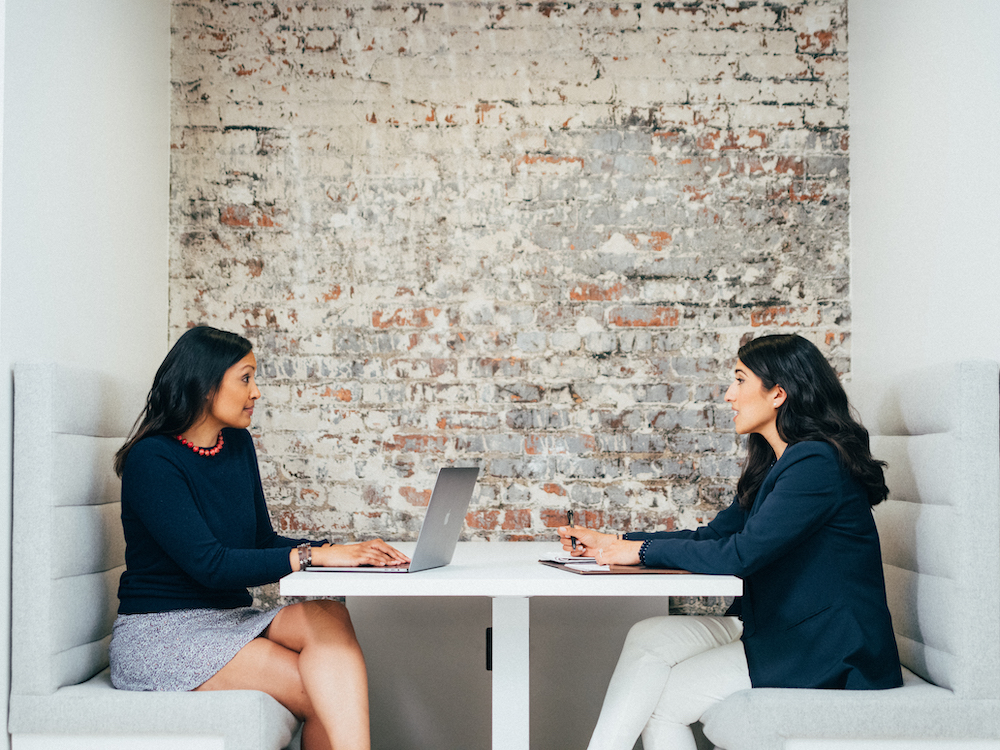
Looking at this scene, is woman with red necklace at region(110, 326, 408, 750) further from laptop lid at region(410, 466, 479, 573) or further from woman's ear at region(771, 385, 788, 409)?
woman's ear at region(771, 385, 788, 409)

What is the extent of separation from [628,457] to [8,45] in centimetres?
223

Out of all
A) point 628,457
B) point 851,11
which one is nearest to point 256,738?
point 628,457

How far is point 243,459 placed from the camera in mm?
2338

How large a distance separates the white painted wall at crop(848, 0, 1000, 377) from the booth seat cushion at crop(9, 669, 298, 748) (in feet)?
6.37

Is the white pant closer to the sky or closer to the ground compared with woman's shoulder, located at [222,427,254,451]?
closer to the ground

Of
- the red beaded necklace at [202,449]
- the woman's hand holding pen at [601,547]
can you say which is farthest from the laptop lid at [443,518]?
the red beaded necklace at [202,449]

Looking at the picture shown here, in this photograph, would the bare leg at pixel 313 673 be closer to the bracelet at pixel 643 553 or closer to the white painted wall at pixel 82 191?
the white painted wall at pixel 82 191

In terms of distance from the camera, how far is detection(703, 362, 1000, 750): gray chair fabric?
Answer: 179cm

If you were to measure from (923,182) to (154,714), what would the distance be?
8.25 ft

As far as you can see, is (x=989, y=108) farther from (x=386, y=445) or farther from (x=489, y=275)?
(x=386, y=445)

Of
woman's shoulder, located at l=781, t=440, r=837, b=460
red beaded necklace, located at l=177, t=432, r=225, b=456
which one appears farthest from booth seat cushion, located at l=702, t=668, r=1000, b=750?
red beaded necklace, located at l=177, t=432, r=225, b=456

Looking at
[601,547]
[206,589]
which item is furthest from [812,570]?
[206,589]

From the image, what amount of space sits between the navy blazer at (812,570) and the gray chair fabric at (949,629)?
0.06m

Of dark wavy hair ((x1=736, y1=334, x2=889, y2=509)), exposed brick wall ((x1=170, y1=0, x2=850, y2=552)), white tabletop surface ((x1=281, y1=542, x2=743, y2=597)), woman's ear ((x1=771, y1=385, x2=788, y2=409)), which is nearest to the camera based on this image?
white tabletop surface ((x1=281, y1=542, x2=743, y2=597))
